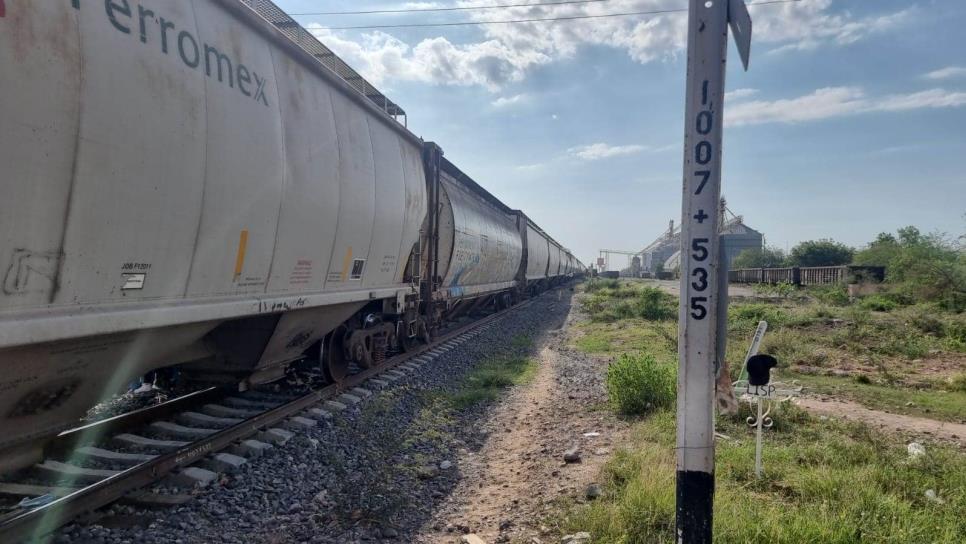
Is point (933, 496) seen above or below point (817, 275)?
below

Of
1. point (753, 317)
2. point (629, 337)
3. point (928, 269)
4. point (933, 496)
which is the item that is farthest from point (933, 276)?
point (933, 496)

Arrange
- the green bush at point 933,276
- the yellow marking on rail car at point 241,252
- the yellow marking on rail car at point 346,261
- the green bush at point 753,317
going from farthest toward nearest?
the green bush at point 933,276, the green bush at point 753,317, the yellow marking on rail car at point 346,261, the yellow marking on rail car at point 241,252

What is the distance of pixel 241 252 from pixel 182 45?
5.35ft

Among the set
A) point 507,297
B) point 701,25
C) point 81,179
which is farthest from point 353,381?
point 507,297

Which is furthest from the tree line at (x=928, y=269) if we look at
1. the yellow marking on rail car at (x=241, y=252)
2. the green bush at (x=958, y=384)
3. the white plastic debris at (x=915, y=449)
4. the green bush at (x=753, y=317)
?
the yellow marking on rail car at (x=241, y=252)

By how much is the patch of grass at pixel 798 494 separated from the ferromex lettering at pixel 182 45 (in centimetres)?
419

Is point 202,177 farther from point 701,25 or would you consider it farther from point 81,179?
point 701,25

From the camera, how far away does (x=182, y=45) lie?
3777 mm

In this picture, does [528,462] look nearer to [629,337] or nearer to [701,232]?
[701,232]

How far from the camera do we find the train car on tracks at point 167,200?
287cm

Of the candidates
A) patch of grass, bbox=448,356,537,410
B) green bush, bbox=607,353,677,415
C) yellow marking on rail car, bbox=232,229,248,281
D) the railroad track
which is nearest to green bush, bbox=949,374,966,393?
green bush, bbox=607,353,677,415

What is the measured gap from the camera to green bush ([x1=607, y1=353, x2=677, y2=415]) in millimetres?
6621

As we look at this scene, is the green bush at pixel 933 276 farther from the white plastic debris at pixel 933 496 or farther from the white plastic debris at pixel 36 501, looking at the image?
the white plastic debris at pixel 36 501

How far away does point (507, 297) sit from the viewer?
21766 millimetres
